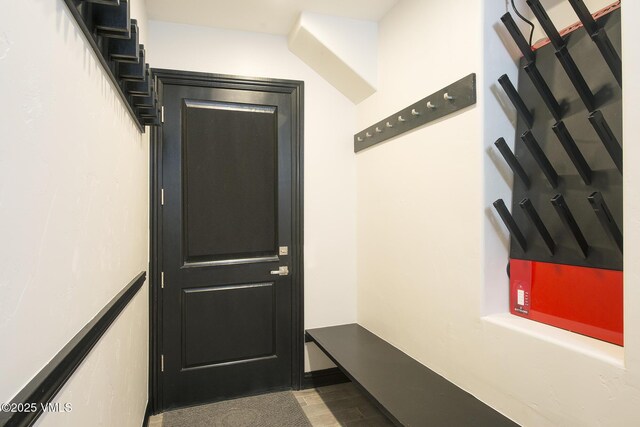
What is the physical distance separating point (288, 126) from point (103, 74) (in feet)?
5.60

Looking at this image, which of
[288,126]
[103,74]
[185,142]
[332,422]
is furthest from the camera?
[288,126]

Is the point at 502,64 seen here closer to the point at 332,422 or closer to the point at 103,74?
the point at 103,74

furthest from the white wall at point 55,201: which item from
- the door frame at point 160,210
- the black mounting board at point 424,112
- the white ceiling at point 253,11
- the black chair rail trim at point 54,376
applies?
the black mounting board at point 424,112

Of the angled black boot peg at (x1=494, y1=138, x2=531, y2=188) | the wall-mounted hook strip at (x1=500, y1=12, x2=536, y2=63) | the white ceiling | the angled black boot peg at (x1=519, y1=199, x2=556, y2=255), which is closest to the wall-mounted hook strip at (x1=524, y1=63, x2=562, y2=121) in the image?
the wall-mounted hook strip at (x1=500, y1=12, x2=536, y2=63)

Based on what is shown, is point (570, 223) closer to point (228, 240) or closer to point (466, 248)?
point (466, 248)

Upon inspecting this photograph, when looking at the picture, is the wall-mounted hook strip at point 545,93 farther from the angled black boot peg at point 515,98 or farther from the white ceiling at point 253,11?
the white ceiling at point 253,11

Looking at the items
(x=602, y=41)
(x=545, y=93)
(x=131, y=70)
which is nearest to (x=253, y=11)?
(x=131, y=70)

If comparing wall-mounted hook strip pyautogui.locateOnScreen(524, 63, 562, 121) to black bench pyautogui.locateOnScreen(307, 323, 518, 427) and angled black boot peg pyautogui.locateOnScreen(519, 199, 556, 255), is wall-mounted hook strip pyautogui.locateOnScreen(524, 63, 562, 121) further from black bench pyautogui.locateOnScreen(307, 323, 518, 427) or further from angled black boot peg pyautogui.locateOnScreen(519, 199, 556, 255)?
black bench pyautogui.locateOnScreen(307, 323, 518, 427)

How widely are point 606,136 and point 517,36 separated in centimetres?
61

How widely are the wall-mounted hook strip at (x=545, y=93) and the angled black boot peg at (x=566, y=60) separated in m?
0.11

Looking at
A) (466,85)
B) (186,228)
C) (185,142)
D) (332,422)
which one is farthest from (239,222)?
(466,85)

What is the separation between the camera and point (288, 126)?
9.16 ft

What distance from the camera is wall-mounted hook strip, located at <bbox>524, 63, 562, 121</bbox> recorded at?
58.0 inches

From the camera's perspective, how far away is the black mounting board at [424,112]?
1.71m
